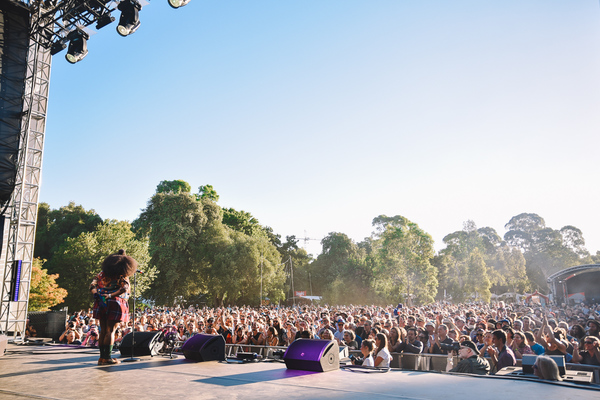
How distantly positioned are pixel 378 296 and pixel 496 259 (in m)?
25.5

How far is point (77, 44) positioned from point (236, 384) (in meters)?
11.4

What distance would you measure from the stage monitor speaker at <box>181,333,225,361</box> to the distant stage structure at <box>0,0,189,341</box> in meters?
7.44

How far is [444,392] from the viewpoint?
3561mm

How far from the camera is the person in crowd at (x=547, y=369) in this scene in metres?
3.97

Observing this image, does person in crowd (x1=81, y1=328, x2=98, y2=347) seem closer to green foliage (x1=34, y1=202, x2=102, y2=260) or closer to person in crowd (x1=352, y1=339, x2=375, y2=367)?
person in crowd (x1=352, y1=339, x2=375, y2=367)

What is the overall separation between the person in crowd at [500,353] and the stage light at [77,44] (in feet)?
40.7

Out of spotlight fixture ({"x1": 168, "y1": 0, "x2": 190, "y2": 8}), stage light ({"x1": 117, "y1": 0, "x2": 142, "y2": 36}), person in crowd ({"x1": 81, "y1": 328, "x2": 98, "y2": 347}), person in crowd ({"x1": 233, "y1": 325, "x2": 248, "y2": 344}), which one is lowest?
person in crowd ({"x1": 81, "y1": 328, "x2": 98, "y2": 347})

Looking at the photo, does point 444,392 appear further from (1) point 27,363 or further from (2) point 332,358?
(1) point 27,363

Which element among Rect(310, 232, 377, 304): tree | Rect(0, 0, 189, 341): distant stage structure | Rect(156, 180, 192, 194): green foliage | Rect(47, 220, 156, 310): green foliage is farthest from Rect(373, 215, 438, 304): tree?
Rect(0, 0, 189, 341): distant stage structure

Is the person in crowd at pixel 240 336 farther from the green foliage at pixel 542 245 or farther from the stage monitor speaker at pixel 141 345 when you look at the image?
the green foliage at pixel 542 245

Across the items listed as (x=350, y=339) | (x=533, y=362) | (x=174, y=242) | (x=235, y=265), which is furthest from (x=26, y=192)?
(x=235, y=265)

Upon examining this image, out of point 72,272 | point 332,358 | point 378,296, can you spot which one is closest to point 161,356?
point 332,358

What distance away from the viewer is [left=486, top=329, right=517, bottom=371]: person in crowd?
17.8ft

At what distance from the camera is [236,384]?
3.95 metres
